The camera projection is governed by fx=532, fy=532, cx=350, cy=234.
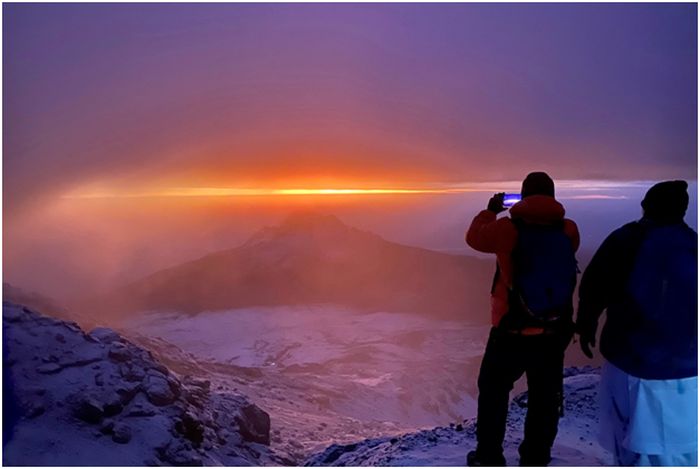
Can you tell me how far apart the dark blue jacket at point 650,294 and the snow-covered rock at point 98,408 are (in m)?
6.10

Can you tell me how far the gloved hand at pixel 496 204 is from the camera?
4.80 meters

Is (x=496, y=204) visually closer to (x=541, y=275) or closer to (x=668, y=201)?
(x=541, y=275)

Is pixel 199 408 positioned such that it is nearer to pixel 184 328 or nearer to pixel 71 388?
pixel 71 388

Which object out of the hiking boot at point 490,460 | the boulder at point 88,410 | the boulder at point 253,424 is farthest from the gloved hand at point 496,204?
the boulder at point 253,424

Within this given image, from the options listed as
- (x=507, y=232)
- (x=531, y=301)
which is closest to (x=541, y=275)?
(x=531, y=301)

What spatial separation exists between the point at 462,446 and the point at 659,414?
2.60m

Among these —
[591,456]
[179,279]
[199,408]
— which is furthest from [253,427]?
[179,279]

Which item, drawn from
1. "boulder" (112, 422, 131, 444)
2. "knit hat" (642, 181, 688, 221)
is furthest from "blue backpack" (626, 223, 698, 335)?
"boulder" (112, 422, 131, 444)

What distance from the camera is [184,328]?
3292 inches

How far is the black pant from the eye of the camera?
448 cm

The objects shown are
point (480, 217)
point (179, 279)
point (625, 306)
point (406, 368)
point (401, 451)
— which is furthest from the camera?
point (179, 279)

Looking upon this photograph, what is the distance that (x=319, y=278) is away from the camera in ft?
415

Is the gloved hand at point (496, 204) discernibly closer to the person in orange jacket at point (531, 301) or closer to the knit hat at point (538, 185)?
the person in orange jacket at point (531, 301)

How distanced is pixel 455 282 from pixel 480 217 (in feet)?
417
